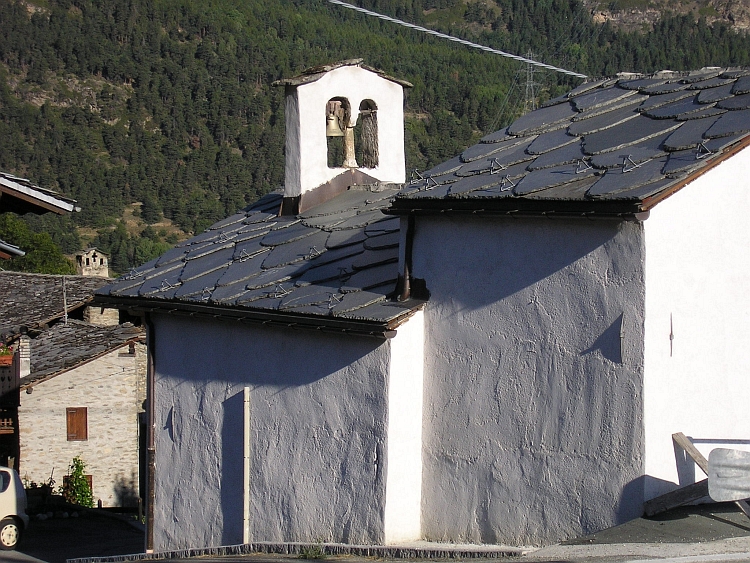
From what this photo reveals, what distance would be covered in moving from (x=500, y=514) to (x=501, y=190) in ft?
7.57

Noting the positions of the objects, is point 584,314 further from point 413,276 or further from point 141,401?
point 141,401

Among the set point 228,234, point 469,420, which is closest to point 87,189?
point 228,234

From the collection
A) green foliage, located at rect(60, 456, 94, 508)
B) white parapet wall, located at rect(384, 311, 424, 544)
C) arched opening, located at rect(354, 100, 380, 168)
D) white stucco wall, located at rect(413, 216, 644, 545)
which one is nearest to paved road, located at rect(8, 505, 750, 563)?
white stucco wall, located at rect(413, 216, 644, 545)

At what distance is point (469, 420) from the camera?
340 inches

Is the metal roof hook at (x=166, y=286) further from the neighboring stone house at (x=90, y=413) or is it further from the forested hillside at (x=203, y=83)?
the forested hillside at (x=203, y=83)

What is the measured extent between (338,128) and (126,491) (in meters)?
15.0

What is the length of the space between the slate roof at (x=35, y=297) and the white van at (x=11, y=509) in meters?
13.4

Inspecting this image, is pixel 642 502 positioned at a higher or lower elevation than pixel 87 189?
lower

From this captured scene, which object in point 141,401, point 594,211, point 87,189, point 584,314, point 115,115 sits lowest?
point 141,401

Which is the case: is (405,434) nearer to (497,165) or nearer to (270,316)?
(270,316)

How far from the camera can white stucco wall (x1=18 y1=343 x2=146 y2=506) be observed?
81.7 feet

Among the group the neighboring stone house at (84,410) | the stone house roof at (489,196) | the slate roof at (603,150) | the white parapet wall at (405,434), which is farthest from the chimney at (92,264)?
the white parapet wall at (405,434)

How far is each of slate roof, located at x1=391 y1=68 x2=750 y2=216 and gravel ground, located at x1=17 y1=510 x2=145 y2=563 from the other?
25.0ft

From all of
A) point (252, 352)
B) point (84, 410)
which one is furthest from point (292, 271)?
point (84, 410)
